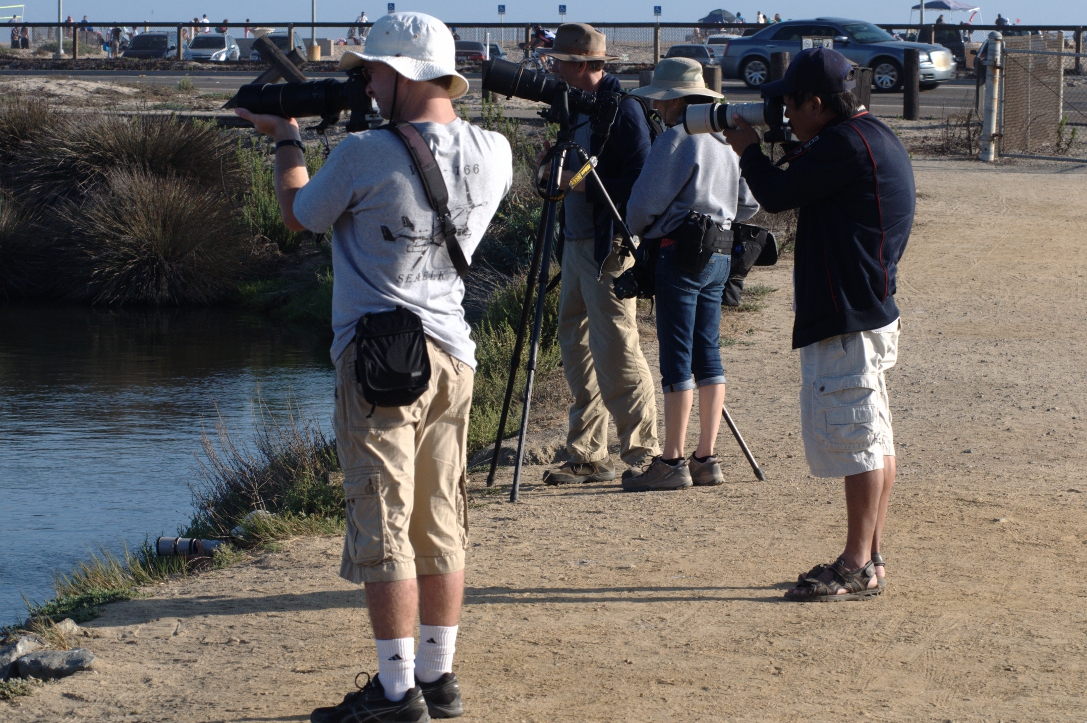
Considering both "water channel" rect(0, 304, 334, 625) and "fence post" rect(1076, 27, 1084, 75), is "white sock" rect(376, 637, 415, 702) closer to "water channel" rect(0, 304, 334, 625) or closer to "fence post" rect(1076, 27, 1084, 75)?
"water channel" rect(0, 304, 334, 625)

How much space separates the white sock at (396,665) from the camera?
10.5 feet

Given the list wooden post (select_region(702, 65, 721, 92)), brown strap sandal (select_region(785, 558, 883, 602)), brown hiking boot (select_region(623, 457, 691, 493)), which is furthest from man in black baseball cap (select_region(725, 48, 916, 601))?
wooden post (select_region(702, 65, 721, 92))

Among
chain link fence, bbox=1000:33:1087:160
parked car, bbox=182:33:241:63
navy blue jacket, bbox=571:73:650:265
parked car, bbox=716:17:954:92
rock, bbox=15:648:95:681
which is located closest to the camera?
rock, bbox=15:648:95:681

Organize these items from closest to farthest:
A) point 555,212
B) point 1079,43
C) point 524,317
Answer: point 555,212, point 524,317, point 1079,43

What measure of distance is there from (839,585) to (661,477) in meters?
1.53

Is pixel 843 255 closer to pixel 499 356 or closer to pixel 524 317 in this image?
pixel 524 317

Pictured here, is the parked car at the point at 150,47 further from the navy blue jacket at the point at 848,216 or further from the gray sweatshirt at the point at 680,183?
the navy blue jacket at the point at 848,216

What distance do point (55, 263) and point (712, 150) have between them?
12.7 m

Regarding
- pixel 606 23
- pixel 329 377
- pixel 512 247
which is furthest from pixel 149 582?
pixel 606 23

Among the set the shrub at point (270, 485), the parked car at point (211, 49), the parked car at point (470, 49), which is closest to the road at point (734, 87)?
the parked car at point (211, 49)

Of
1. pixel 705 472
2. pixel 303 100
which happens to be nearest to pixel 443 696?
pixel 303 100

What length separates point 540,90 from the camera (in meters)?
5.11

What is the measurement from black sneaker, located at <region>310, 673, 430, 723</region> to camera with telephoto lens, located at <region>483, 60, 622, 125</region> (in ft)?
7.99

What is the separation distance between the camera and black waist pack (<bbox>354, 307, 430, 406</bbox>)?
3.06 meters
